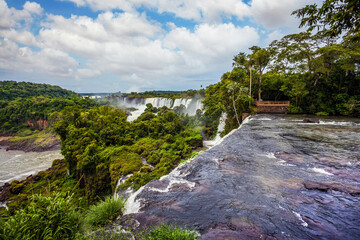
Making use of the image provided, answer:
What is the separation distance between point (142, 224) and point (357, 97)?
26918 mm

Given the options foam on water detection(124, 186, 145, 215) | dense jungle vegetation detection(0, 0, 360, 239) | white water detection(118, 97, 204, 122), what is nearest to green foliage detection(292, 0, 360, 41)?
dense jungle vegetation detection(0, 0, 360, 239)

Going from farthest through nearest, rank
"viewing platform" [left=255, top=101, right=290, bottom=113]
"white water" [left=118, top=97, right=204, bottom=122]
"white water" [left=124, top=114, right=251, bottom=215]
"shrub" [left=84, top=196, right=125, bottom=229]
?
Result: "white water" [left=118, top=97, right=204, bottom=122]
"viewing platform" [left=255, top=101, right=290, bottom=113]
"white water" [left=124, top=114, right=251, bottom=215]
"shrub" [left=84, top=196, right=125, bottom=229]

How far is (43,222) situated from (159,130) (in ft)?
64.4

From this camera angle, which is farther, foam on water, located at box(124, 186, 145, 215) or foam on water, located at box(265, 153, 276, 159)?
foam on water, located at box(265, 153, 276, 159)

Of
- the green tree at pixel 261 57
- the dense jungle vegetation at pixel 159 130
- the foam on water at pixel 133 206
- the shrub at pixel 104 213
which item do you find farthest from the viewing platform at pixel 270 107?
the shrub at pixel 104 213

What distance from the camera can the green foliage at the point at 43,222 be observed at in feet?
7.13

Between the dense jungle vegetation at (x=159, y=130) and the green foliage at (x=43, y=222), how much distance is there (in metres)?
0.01

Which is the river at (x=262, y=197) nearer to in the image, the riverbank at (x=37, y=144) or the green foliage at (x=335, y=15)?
the green foliage at (x=335, y=15)

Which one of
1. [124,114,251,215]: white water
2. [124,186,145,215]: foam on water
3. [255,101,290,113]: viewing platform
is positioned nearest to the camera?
[124,186,145,215]: foam on water

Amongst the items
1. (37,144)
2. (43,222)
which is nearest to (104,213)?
(43,222)

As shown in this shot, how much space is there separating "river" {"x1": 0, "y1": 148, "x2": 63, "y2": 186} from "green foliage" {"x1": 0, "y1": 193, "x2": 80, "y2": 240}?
92.4 feet

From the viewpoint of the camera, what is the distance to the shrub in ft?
11.1

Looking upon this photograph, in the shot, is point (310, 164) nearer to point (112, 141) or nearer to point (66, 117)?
point (112, 141)

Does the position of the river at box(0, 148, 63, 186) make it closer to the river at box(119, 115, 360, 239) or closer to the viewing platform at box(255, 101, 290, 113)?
Result: the river at box(119, 115, 360, 239)
